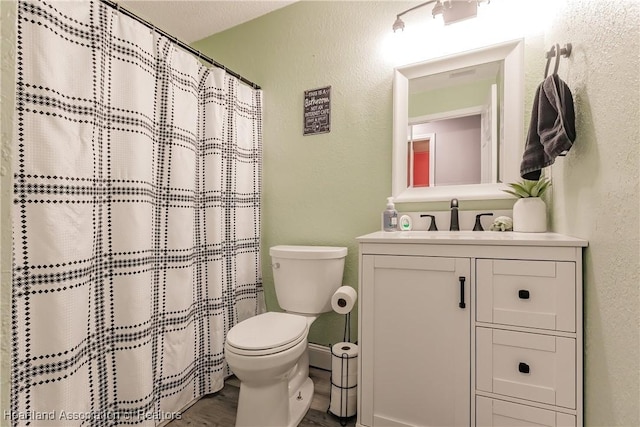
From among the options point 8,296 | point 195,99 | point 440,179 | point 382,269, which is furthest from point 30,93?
point 440,179

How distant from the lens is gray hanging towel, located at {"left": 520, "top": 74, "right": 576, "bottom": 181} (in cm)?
100

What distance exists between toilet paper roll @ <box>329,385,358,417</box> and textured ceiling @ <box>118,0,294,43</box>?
7.82ft

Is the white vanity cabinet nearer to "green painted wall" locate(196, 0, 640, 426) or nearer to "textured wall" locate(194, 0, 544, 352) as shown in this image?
"green painted wall" locate(196, 0, 640, 426)

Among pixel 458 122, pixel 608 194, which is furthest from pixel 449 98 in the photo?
pixel 608 194

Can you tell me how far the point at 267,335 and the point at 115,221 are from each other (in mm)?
775

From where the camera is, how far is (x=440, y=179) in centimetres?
165

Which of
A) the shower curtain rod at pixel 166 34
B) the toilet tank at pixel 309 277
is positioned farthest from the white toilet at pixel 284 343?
the shower curtain rod at pixel 166 34

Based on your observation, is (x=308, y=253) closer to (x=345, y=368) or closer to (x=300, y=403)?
(x=345, y=368)

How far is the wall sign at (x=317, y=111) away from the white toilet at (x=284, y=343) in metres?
0.80

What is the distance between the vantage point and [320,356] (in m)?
1.89

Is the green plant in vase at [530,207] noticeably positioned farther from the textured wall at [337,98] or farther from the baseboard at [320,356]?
the baseboard at [320,356]

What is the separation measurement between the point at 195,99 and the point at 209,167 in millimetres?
356

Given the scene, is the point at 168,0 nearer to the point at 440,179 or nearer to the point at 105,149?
the point at 105,149

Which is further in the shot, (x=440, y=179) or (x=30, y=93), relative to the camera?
(x=440, y=179)
